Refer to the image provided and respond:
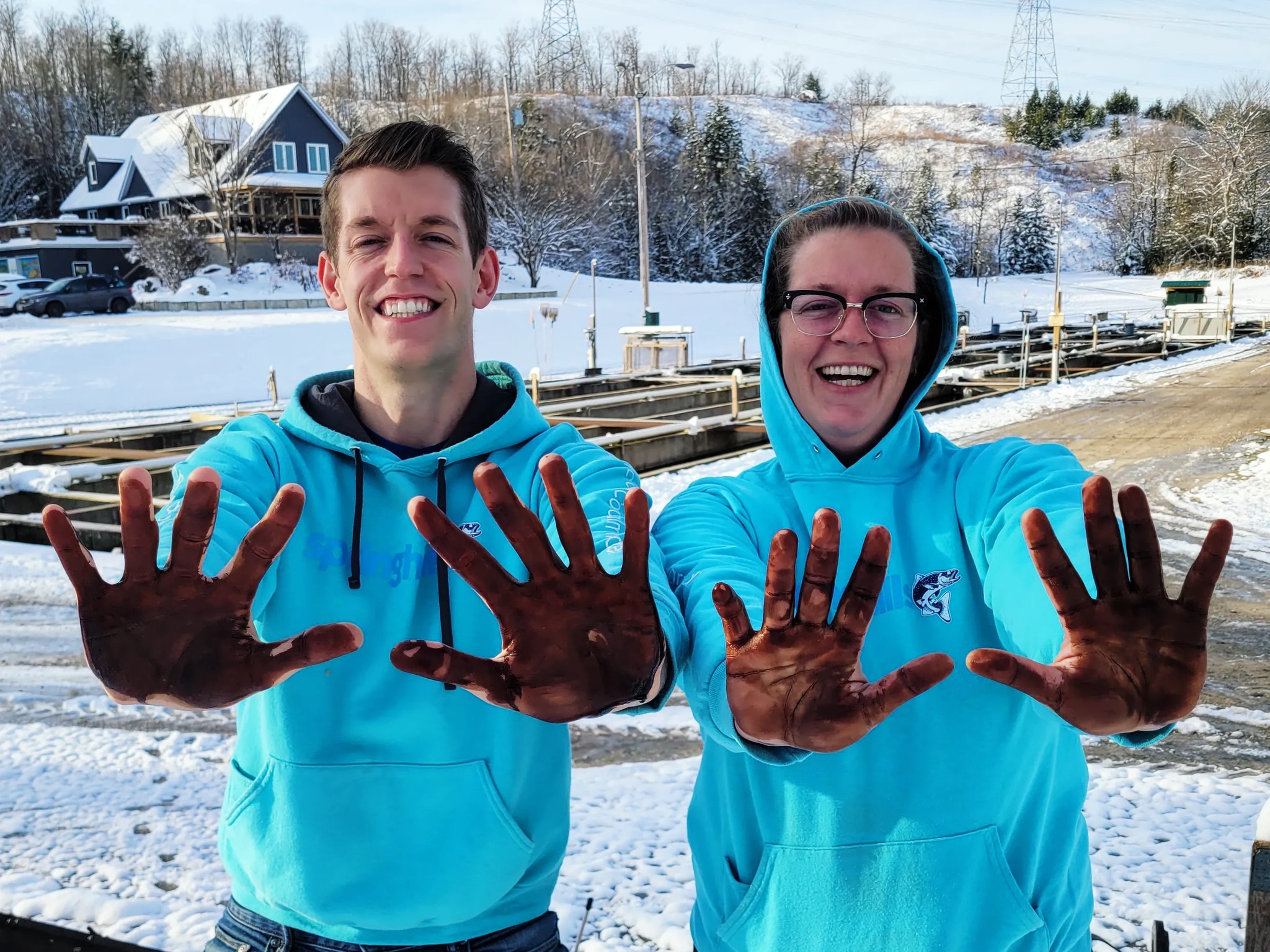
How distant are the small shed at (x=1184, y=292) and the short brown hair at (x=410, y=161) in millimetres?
39872

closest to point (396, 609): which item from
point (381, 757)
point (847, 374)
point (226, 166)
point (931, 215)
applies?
point (381, 757)

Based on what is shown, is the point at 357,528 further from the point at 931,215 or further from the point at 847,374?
the point at 931,215

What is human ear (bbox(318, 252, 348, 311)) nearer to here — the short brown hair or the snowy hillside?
the short brown hair

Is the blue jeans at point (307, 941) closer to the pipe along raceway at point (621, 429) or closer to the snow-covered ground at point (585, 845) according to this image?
the pipe along raceway at point (621, 429)

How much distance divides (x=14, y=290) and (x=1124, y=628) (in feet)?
121

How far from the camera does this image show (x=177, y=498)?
1773 mm

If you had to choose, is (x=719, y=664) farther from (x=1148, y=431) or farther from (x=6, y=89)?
(x=6, y=89)

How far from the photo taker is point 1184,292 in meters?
38.5

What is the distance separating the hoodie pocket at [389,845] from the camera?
1.78 metres


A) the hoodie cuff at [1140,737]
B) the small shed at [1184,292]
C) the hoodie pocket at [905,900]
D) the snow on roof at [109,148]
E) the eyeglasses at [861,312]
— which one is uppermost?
the snow on roof at [109,148]

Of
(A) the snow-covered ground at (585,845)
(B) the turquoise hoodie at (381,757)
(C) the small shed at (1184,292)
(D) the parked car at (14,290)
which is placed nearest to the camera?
(B) the turquoise hoodie at (381,757)

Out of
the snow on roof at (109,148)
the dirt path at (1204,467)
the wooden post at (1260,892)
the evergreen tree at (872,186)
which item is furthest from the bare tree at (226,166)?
the wooden post at (1260,892)

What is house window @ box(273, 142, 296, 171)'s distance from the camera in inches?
1742

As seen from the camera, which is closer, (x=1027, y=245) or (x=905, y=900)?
(x=905, y=900)
